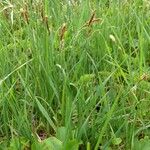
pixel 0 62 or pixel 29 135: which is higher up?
pixel 0 62

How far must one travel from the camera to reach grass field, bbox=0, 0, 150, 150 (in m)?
1.16

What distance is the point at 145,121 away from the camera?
1.27 meters

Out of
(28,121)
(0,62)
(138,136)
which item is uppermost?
(0,62)

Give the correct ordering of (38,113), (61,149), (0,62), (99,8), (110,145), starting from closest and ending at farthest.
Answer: (61,149) → (110,145) → (38,113) → (0,62) → (99,8)

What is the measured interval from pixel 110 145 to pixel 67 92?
195 millimetres

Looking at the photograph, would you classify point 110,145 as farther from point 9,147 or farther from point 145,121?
point 9,147

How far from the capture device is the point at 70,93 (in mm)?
1239

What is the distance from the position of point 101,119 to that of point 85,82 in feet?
0.62

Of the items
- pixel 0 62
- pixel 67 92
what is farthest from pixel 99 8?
pixel 67 92

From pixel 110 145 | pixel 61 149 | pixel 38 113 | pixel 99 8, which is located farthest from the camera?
pixel 99 8

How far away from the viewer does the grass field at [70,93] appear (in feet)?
3.80

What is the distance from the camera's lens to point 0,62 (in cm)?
144

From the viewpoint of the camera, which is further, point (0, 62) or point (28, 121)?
point (0, 62)

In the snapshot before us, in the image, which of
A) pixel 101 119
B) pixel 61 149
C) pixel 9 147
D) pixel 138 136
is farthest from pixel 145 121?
pixel 9 147
